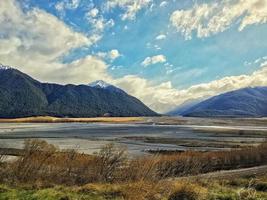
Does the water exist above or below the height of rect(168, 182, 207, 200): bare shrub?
above

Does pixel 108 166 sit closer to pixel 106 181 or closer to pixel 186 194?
pixel 106 181

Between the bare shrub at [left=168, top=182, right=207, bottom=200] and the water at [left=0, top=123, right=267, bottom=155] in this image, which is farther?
the water at [left=0, top=123, right=267, bottom=155]

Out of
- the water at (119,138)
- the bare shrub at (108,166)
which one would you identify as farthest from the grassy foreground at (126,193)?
the water at (119,138)

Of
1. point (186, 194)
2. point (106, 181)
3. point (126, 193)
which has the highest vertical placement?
point (126, 193)

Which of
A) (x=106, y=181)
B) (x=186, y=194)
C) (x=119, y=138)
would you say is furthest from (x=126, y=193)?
(x=119, y=138)

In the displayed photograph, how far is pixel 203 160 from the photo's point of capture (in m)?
42.7

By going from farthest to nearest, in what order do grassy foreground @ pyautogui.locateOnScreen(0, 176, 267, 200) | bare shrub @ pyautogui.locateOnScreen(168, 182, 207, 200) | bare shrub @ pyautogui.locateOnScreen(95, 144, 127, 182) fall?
bare shrub @ pyautogui.locateOnScreen(95, 144, 127, 182) < bare shrub @ pyautogui.locateOnScreen(168, 182, 207, 200) < grassy foreground @ pyautogui.locateOnScreen(0, 176, 267, 200)

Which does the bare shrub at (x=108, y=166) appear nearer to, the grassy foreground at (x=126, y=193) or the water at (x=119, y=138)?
the grassy foreground at (x=126, y=193)

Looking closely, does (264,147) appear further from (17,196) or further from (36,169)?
(17,196)

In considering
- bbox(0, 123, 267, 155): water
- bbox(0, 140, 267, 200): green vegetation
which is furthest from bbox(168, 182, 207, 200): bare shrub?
bbox(0, 123, 267, 155): water

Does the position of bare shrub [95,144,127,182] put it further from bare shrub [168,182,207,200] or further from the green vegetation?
bare shrub [168,182,207,200]

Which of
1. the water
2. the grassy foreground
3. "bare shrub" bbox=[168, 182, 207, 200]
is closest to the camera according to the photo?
the grassy foreground

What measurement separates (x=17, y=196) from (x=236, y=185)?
43.9ft

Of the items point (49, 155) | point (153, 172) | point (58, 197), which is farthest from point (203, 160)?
point (58, 197)
